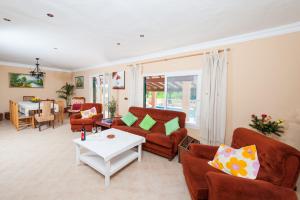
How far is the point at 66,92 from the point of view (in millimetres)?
6805

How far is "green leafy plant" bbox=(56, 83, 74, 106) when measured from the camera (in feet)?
22.2

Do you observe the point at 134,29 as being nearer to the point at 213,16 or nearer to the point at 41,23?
the point at 213,16

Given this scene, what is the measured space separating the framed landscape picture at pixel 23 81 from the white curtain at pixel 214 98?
23.5 feet

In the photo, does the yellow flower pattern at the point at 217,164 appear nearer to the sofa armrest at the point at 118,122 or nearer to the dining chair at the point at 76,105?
the sofa armrest at the point at 118,122

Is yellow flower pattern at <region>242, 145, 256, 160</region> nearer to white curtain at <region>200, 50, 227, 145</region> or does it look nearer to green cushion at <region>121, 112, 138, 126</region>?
white curtain at <region>200, 50, 227, 145</region>

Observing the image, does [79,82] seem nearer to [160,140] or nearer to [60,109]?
[60,109]

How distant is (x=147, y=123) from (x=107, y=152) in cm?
147

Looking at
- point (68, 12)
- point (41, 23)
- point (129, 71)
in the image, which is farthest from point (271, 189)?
point (129, 71)

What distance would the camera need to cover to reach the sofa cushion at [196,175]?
4.10 ft

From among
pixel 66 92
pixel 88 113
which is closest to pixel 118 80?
pixel 88 113

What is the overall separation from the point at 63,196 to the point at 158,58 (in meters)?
3.49

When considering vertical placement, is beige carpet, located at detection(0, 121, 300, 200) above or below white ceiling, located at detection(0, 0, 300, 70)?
below

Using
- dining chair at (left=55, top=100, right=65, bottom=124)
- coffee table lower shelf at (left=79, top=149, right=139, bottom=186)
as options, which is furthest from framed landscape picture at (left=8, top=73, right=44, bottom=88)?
coffee table lower shelf at (left=79, top=149, right=139, bottom=186)

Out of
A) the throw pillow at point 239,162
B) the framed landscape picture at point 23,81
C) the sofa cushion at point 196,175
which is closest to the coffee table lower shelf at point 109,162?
the sofa cushion at point 196,175
